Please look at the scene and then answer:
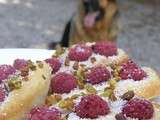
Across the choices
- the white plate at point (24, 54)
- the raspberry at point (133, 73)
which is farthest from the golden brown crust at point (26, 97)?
the white plate at point (24, 54)

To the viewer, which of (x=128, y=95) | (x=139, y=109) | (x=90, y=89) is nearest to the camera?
(x=139, y=109)

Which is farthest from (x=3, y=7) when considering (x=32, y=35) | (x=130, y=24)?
(x=130, y=24)

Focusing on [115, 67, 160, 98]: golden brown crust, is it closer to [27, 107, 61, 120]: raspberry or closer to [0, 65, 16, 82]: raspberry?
[27, 107, 61, 120]: raspberry

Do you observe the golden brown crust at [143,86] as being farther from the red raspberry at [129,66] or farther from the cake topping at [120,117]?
the cake topping at [120,117]

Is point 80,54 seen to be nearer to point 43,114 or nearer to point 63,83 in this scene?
point 63,83

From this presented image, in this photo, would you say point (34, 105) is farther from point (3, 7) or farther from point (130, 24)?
point (3, 7)

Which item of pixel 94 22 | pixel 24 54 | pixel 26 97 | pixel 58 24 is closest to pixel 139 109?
pixel 26 97
